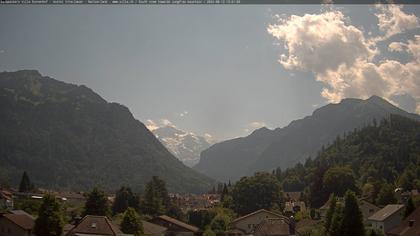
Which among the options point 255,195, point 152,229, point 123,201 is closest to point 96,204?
point 152,229

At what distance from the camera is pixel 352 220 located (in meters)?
39.8

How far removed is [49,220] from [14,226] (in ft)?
27.7

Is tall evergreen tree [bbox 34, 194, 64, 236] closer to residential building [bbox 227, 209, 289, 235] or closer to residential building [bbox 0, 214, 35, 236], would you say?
residential building [bbox 0, 214, 35, 236]

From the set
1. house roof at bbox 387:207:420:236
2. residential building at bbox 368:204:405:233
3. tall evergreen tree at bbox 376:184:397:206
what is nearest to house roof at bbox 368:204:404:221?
residential building at bbox 368:204:405:233

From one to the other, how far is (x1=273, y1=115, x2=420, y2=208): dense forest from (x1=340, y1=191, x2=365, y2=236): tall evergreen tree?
52.3 metres

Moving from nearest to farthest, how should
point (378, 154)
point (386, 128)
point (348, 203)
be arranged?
point (348, 203) → point (378, 154) → point (386, 128)

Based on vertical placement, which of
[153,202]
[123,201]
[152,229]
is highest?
[153,202]

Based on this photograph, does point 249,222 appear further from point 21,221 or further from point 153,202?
point 21,221

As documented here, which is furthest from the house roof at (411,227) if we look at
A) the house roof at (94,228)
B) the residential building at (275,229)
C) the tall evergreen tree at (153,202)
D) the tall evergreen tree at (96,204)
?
the tall evergreen tree at (153,202)

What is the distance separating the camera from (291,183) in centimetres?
18262

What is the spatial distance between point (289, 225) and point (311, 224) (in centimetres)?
1041

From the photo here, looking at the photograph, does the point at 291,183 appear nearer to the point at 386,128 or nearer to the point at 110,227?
the point at 386,128

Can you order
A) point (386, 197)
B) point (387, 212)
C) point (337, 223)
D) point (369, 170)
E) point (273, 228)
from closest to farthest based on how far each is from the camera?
point (337, 223)
point (273, 228)
point (387, 212)
point (386, 197)
point (369, 170)

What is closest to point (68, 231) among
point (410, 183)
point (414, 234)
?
point (414, 234)
